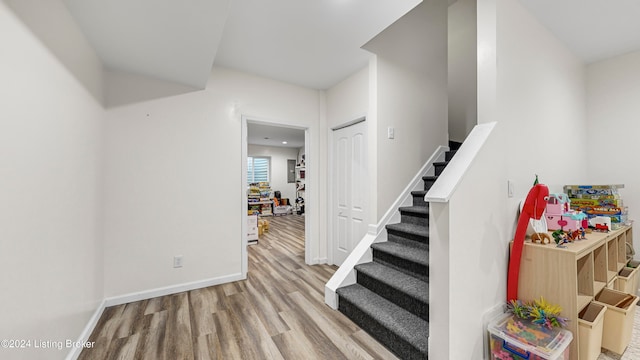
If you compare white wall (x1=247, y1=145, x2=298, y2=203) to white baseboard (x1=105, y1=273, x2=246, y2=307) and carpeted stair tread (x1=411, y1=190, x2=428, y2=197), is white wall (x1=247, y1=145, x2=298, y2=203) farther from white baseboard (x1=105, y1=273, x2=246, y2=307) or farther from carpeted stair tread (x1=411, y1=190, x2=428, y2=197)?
carpeted stair tread (x1=411, y1=190, x2=428, y2=197)

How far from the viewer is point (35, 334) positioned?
3.89 ft

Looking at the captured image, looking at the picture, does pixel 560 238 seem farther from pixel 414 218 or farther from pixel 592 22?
pixel 592 22

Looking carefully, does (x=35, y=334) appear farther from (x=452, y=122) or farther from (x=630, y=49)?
(x=630, y=49)

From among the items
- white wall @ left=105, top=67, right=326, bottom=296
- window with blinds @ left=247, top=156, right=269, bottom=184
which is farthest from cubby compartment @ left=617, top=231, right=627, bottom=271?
window with blinds @ left=247, top=156, right=269, bottom=184

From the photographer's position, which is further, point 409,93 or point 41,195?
point 409,93

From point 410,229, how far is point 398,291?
0.65 meters

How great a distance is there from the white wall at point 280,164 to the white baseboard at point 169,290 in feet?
21.2

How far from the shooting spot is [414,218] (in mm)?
2496

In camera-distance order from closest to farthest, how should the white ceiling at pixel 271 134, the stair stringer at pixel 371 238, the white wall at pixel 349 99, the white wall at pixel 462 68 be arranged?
1. the stair stringer at pixel 371 238
2. the white wall at pixel 349 99
3. the white wall at pixel 462 68
4. the white ceiling at pixel 271 134

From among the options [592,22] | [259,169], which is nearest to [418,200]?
[592,22]

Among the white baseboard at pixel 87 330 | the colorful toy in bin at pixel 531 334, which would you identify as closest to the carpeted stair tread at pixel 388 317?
the colorful toy in bin at pixel 531 334

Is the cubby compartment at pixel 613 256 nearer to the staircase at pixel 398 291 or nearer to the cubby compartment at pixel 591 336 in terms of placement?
the cubby compartment at pixel 591 336

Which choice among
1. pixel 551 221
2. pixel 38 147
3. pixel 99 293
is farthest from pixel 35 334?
pixel 551 221

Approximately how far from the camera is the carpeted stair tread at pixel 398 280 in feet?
5.73
